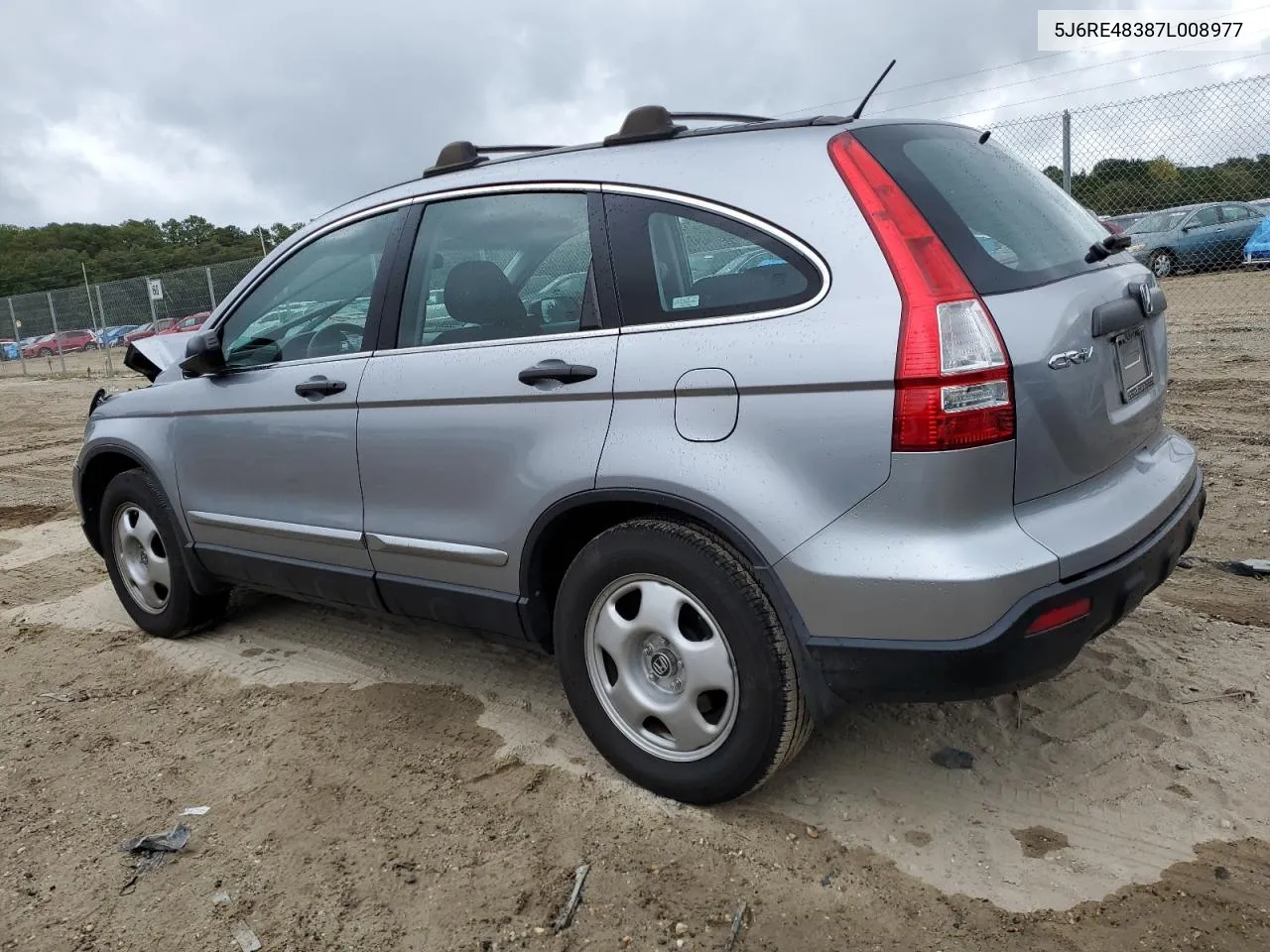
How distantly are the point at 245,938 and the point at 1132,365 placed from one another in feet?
8.75

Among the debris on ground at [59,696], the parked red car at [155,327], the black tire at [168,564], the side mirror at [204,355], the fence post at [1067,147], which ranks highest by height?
the fence post at [1067,147]

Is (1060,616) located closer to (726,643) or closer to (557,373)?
(726,643)

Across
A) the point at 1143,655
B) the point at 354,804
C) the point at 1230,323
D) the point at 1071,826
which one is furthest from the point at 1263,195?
the point at 354,804

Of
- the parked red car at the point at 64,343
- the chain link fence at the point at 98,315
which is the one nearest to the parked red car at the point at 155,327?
the chain link fence at the point at 98,315

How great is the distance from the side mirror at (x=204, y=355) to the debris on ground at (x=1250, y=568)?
4.20 meters

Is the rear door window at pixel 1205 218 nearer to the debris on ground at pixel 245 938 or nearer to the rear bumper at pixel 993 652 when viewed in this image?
the rear bumper at pixel 993 652

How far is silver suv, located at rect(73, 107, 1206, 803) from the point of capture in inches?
85.5

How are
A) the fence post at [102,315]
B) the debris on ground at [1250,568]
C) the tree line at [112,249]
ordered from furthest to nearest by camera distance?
the tree line at [112,249] → the fence post at [102,315] → the debris on ground at [1250,568]

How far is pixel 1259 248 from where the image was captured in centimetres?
1371

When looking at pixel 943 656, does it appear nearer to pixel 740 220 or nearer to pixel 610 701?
pixel 610 701

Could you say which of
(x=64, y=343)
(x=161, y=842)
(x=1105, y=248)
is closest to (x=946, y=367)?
(x=1105, y=248)

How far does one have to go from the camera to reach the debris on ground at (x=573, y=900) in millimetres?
2322

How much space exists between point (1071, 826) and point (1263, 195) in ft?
37.4

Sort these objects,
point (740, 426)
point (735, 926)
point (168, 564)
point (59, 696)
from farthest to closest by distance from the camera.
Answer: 1. point (168, 564)
2. point (59, 696)
3. point (740, 426)
4. point (735, 926)
